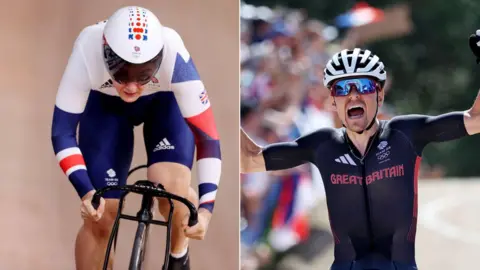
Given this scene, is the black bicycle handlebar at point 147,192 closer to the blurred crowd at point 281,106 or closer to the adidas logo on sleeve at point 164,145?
the adidas logo on sleeve at point 164,145

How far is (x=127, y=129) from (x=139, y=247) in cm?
53

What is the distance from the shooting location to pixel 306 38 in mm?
3068

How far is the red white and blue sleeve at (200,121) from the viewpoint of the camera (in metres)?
2.75

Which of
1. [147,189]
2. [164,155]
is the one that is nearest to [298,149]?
[164,155]

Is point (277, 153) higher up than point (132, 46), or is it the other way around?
point (132, 46)

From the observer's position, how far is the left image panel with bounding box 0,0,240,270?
8.77 ft

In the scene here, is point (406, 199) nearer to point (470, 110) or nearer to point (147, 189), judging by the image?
point (470, 110)

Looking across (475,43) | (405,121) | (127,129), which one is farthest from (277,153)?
(475,43)

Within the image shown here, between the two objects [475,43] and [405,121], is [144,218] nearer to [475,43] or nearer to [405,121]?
[405,121]

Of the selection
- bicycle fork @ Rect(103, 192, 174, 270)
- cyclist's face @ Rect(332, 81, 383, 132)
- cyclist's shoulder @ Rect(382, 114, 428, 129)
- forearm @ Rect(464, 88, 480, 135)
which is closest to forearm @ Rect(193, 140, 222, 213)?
bicycle fork @ Rect(103, 192, 174, 270)

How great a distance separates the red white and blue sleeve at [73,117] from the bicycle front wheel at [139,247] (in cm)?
29

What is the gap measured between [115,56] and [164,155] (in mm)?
486

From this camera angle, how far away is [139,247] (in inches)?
103

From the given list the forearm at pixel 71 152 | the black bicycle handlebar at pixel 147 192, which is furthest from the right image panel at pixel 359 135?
the forearm at pixel 71 152
